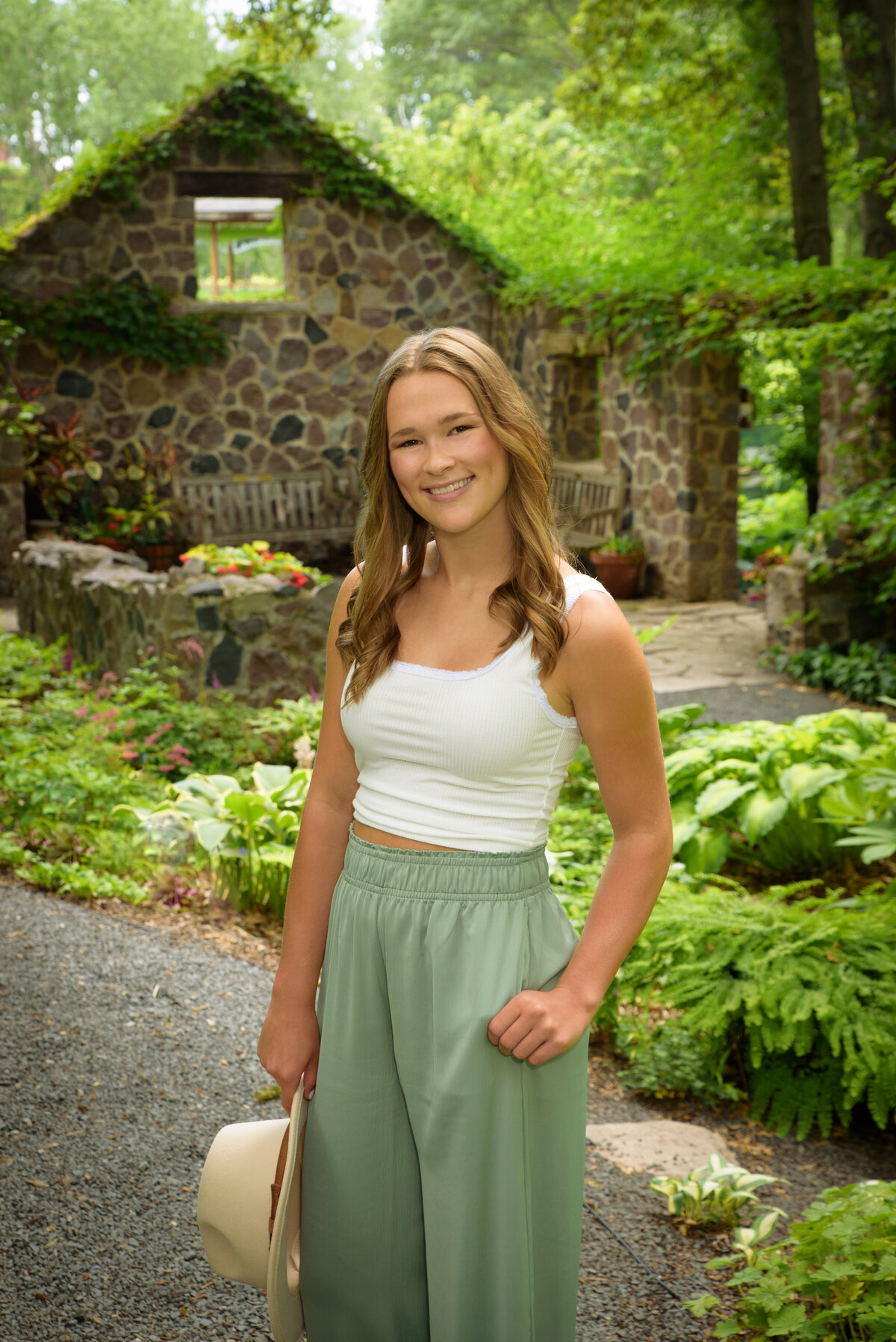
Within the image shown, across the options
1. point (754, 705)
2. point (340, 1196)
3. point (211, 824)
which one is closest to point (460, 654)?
point (340, 1196)

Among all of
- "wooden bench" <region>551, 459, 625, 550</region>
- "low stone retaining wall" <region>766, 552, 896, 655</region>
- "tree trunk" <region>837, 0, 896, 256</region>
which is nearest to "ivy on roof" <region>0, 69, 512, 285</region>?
"wooden bench" <region>551, 459, 625, 550</region>

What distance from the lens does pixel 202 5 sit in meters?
35.2

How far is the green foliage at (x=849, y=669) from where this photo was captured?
715 cm

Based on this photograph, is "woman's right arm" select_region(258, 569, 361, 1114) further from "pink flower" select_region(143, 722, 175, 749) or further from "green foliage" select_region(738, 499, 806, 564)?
"green foliage" select_region(738, 499, 806, 564)

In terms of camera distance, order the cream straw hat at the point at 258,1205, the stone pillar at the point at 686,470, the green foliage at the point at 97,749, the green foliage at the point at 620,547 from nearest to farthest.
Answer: the cream straw hat at the point at 258,1205 → the green foliage at the point at 97,749 → the stone pillar at the point at 686,470 → the green foliage at the point at 620,547

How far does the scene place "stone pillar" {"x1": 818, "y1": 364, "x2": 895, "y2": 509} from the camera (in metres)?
8.15

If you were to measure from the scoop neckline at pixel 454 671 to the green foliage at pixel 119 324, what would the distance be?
1041cm

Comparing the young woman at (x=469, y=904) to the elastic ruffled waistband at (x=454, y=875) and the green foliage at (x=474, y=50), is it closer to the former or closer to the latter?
the elastic ruffled waistband at (x=454, y=875)

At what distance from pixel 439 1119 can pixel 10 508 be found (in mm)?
9779

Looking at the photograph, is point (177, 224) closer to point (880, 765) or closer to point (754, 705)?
point (754, 705)

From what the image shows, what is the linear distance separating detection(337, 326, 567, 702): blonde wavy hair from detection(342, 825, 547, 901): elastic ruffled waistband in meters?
0.24

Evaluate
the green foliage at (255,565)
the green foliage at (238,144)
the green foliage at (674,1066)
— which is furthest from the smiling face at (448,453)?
the green foliage at (238,144)

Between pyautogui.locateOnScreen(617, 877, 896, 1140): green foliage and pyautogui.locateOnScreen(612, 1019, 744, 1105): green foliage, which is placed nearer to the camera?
pyautogui.locateOnScreen(617, 877, 896, 1140): green foliage

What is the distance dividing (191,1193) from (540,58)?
28656mm
